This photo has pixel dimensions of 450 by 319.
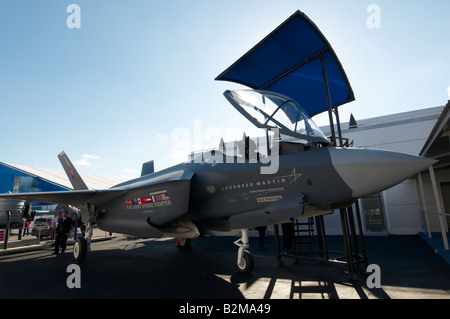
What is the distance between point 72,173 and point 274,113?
31.5ft

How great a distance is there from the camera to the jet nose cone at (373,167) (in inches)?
142

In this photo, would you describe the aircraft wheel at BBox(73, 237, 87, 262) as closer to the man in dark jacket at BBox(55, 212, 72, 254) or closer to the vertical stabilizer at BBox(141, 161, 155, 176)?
the man in dark jacket at BBox(55, 212, 72, 254)

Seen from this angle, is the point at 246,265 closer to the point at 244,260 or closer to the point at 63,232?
the point at 244,260

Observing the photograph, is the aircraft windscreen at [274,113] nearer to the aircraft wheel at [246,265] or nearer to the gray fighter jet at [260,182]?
the gray fighter jet at [260,182]

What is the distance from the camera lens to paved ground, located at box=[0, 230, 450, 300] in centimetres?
435

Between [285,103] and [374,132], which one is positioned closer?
[285,103]

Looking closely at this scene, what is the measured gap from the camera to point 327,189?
4.13m

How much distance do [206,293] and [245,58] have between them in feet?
16.7

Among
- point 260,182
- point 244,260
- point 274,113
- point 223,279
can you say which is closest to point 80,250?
point 223,279

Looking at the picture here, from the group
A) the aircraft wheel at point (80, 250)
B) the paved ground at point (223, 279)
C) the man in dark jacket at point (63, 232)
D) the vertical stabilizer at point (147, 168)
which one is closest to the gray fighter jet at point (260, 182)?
the paved ground at point (223, 279)

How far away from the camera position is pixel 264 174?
187 inches
